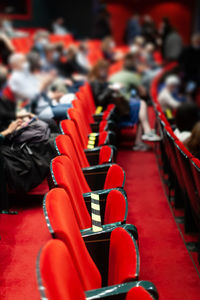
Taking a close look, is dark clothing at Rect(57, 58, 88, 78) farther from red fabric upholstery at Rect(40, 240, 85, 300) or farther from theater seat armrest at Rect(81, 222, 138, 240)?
red fabric upholstery at Rect(40, 240, 85, 300)

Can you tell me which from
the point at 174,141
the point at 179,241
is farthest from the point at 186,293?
the point at 174,141

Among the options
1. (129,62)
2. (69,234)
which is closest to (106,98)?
(129,62)

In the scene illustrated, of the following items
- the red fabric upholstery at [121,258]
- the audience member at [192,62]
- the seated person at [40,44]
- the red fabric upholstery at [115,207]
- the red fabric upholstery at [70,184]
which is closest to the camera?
the red fabric upholstery at [121,258]

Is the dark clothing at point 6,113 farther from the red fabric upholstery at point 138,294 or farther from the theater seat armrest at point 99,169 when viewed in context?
the red fabric upholstery at point 138,294

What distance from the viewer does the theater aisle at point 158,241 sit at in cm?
152

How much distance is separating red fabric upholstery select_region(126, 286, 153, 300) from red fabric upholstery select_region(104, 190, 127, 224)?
40 cm

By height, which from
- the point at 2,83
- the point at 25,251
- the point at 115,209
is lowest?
the point at 25,251

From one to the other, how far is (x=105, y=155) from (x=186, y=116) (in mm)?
809

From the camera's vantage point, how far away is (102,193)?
1.59m

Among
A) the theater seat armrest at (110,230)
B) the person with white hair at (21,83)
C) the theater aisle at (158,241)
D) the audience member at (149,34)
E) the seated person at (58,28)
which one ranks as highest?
the seated person at (58,28)

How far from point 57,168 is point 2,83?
1.81 m

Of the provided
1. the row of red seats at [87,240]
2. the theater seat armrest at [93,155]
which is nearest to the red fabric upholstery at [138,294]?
the row of red seats at [87,240]

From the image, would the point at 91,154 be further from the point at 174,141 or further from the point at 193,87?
the point at 193,87

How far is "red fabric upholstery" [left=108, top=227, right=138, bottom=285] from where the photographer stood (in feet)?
3.38
